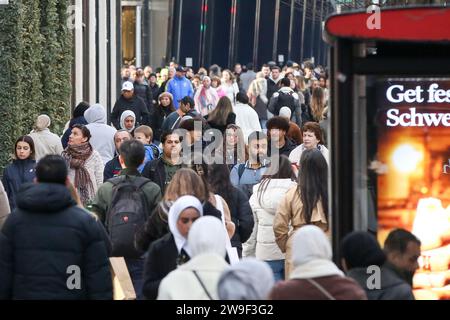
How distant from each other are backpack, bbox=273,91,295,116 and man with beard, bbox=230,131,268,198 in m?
12.4

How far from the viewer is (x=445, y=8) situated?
8.78 meters

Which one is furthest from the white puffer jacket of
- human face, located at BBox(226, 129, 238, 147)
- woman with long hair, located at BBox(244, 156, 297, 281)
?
human face, located at BBox(226, 129, 238, 147)

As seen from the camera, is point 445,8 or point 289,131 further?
point 289,131

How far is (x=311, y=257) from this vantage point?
269 inches

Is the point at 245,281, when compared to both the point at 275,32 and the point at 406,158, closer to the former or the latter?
the point at 406,158

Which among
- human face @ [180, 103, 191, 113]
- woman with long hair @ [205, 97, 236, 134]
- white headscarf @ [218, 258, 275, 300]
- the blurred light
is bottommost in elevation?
human face @ [180, 103, 191, 113]

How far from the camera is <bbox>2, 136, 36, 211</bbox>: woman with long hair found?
→ 14.2 m

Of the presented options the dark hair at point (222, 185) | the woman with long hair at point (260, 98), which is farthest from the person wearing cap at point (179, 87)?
the dark hair at point (222, 185)

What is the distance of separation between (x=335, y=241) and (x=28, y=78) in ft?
42.6

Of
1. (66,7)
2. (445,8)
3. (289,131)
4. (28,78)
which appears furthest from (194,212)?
(66,7)

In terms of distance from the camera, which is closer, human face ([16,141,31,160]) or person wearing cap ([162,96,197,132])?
human face ([16,141,31,160])

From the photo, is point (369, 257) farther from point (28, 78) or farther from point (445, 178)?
point (28, 78)

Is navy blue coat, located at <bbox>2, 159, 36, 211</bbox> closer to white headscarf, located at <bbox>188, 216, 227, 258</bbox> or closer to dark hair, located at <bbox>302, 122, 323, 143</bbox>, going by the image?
dark hair, located at <bbox>302, 122, 323, 143</bbox>
